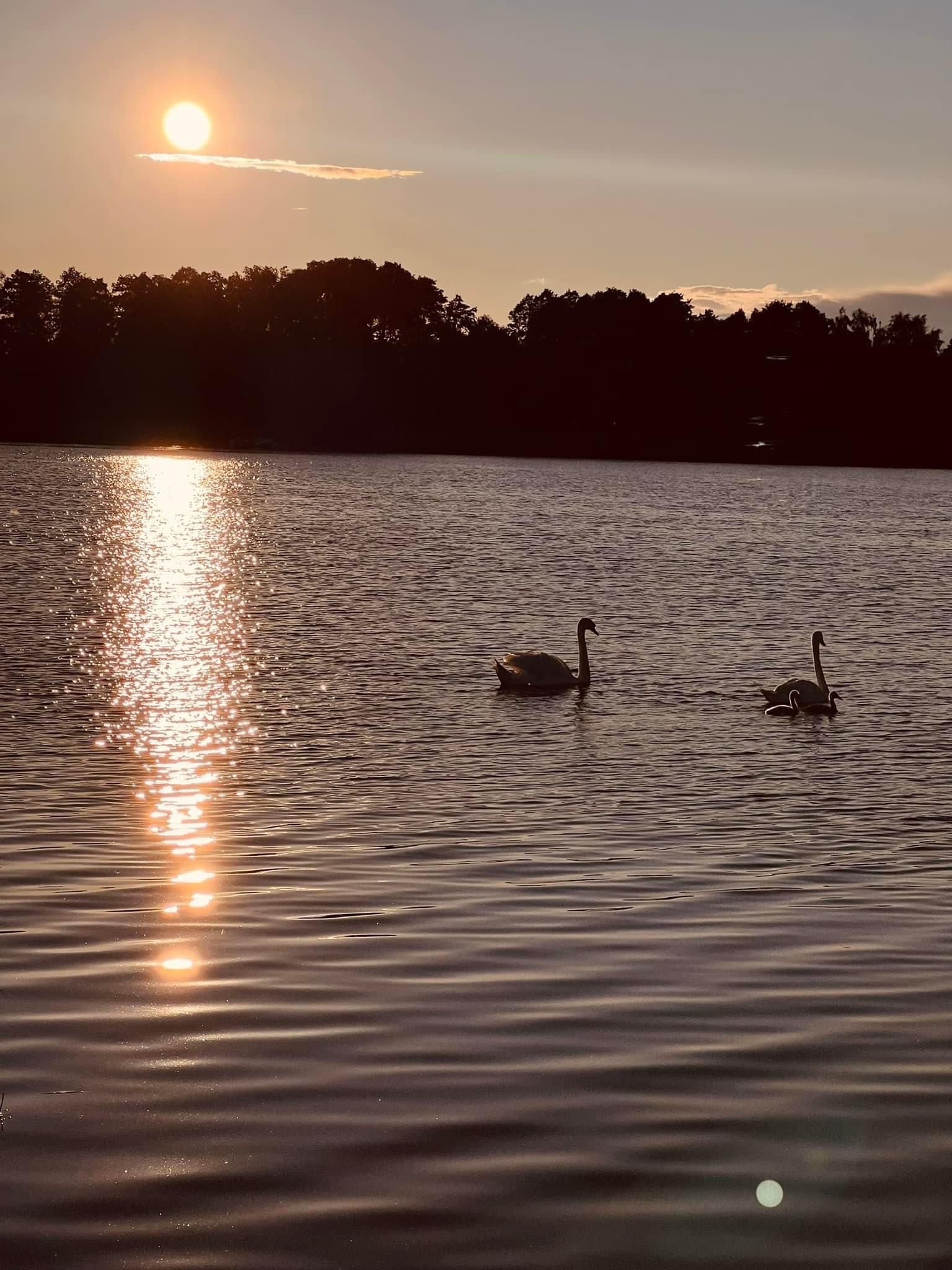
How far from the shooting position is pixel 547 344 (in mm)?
178875

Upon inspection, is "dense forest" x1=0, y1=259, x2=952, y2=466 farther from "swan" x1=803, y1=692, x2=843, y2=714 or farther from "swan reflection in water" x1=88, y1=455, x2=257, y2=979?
"swan" x1=803, y1=692, x2=843, y2=714

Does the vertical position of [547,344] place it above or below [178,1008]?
above

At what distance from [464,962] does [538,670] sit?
14052 millimetres

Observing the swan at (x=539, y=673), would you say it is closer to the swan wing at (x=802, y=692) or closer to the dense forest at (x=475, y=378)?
the swan wing at (x=802, y=692)

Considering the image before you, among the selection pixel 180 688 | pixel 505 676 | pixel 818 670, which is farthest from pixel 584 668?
pixel 180 688

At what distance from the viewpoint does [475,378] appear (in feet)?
589

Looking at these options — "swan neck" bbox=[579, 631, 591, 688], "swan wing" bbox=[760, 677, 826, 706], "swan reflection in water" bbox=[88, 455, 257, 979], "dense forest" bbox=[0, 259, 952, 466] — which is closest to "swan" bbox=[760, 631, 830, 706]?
"swan wing" bbox=[760, 677, 826, 706]

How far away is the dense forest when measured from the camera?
16538 centimetres

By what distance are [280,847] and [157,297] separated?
181 meters

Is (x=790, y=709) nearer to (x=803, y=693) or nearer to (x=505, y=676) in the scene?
(x=803, y=693)

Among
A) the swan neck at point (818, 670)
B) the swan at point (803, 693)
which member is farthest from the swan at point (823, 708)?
the swan neck at point (818, 670)

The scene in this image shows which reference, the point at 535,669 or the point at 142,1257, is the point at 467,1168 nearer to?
the point at 142,1257

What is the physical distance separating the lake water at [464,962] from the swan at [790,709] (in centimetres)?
47

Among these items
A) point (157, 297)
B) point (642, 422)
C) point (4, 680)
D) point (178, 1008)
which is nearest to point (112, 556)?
point (4, 680)
